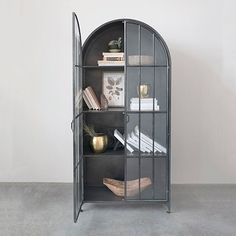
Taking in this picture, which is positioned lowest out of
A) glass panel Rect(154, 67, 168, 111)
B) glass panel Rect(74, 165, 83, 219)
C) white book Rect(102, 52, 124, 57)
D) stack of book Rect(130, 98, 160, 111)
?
glass panel Rect(74, 165, 83, 219)

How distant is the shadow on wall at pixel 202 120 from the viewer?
10.9 ft

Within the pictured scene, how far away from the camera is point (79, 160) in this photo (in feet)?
9.11

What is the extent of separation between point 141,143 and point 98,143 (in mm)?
358

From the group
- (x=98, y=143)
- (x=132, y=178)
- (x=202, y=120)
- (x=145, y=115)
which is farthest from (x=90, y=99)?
(x=202, y=120)

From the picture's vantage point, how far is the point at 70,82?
11.0ft

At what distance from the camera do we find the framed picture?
307 centimetres

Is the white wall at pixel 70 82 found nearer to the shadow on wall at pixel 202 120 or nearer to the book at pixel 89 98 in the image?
Result: the shadow on wall at pixel 202 120

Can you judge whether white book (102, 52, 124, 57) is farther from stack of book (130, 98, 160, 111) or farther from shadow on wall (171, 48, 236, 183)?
shadow on wall (171, 48, 236, 183)

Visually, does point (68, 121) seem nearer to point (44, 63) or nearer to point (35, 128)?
point (35, 128)

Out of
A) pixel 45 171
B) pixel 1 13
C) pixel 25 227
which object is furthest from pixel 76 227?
pixel 1 13

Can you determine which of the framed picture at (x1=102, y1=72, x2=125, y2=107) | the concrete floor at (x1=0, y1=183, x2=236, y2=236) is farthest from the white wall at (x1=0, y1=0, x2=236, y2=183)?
the framed picture at (x1=102, y1=72, x2=125, y2=107)

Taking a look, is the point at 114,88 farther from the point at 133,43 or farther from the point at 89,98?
the point at 133,43

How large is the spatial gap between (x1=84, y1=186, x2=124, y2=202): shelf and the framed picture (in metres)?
0.76

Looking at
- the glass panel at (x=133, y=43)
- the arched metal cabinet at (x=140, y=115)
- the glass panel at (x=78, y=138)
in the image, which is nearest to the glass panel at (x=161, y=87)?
the arched metal cabinet at (x=140, y=115)
